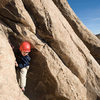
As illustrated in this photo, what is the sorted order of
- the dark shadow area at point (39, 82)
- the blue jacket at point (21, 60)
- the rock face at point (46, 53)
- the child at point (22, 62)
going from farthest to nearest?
the dark shadow area at point (39, 82), the rock face at point (46, 53), the blue jacket at point (21, 60), the child at point (22, 62)

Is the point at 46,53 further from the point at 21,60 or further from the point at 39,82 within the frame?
the point at 39,82

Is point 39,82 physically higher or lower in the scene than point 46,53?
lower

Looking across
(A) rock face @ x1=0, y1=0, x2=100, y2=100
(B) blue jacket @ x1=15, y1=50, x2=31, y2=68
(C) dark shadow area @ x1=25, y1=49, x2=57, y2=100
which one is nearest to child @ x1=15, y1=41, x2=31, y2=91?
(B) blue jacket @ x1=15, y1=50, x2=31, y2=68

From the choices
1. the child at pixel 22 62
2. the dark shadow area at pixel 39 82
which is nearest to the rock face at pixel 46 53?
the dark shadow area at pixel 39 82

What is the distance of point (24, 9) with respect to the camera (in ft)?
22.4

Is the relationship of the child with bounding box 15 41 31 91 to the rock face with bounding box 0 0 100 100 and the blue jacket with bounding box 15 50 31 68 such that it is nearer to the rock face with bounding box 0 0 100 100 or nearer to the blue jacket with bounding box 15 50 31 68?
the blue jacket with bounding box 15 50 31 68

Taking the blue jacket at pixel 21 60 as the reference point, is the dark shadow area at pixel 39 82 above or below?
below

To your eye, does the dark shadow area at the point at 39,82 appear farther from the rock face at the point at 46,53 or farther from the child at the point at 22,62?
the child at the point at 22,62

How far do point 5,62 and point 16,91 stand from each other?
109cm

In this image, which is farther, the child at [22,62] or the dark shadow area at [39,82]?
the dark shadow area at [39,82]

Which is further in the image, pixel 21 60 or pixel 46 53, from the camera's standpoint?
pixel 46 53

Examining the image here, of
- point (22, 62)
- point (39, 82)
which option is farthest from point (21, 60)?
point (39, 82)

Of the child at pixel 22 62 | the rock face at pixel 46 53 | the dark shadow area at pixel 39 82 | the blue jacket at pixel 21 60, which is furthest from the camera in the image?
the dark shadow area at pixel 39 82

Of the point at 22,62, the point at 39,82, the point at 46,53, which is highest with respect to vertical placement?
the point at 22,62
